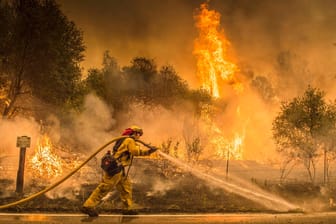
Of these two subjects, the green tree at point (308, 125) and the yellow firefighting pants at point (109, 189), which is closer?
the yellow firefighting pants at point (109, 189)

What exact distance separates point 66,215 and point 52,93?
17.5 meters

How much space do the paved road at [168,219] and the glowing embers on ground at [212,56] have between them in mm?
43498

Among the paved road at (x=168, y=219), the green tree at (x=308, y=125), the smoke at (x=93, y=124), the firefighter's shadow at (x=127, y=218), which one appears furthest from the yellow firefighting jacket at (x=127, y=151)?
the smoke at (x=93, y=124)

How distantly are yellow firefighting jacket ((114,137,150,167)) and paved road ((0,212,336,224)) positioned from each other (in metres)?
1.38

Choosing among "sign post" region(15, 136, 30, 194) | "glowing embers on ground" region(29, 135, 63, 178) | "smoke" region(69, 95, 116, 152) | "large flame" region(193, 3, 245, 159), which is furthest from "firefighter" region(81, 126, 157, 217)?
"large flame" region(193, 3, 245, 159)

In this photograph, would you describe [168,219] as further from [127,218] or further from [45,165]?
[45,165]

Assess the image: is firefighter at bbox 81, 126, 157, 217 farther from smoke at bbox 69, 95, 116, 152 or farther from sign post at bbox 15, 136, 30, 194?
smoke at bbox 69, 95, 116, 152

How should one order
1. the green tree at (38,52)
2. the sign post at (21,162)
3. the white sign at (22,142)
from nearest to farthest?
the sign post at (21,162)
the white sign at (22,142)
the green tree at (38,52)

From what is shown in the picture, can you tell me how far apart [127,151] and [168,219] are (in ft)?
6.31

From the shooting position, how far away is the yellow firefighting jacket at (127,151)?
9008 millimetres

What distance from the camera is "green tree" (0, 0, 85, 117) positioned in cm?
2369

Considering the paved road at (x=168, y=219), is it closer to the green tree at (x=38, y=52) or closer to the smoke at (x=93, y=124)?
the green tree at (x=38, y=52)

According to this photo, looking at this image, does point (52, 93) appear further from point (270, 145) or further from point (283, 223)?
point (270, 145)

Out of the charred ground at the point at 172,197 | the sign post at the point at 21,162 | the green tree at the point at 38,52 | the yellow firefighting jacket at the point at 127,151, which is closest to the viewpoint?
the yellow firefighting jacket at the point at 127,151
